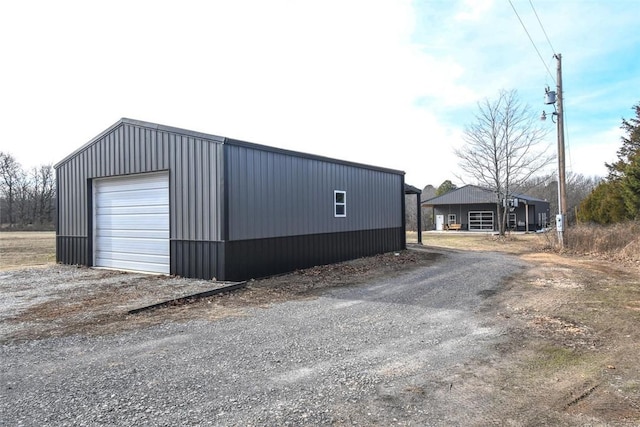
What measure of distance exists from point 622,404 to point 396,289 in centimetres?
532

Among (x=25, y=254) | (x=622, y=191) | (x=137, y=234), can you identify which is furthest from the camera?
(x=622, y=191)

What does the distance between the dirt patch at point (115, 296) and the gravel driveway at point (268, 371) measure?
55cm

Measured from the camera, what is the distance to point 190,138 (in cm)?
934

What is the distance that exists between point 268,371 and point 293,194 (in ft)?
23.8

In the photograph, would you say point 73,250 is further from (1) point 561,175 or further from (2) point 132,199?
(1) point 561,175

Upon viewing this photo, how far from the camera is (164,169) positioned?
9.88 meters

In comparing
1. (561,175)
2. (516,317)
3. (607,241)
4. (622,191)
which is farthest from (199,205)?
(622,191)

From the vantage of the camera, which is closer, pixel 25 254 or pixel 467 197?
pixel 25 254

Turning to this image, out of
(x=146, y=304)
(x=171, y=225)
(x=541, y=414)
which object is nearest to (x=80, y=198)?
(x=171, y=225)

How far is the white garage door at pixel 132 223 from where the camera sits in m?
10.1

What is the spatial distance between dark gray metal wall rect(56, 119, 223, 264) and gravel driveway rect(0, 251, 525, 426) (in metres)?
3.50

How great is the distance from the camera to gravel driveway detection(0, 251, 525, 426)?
121 inches

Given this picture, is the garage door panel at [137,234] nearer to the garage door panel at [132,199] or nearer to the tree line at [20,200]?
the garage door panel at [132,199]

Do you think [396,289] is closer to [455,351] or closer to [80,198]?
[455,351]
